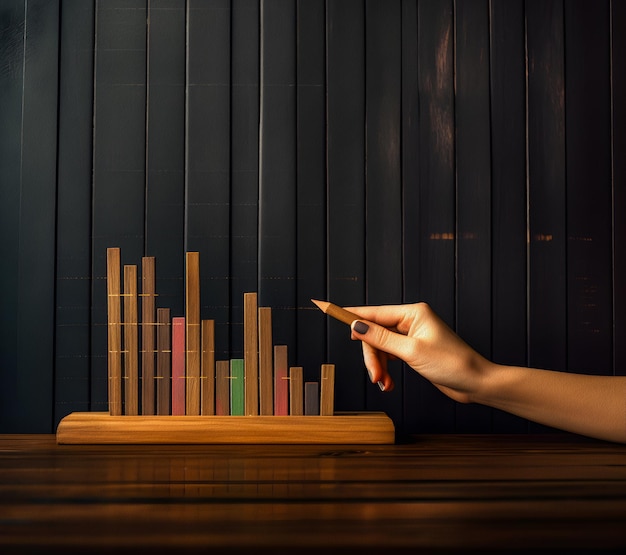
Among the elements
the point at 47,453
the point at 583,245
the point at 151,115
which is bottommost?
the point at 47,453

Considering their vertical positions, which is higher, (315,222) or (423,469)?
(315,222)

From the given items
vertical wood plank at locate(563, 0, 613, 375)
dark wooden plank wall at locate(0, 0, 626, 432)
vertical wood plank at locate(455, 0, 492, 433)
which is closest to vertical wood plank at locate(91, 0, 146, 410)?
dark wooden plank wall at locate(0, 0, 626, 432)

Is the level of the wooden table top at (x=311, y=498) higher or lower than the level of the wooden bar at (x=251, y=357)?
lower

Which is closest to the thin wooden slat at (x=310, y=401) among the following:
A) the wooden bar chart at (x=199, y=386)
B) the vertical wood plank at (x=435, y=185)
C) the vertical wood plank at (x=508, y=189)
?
the wooden bar chart at (x=199, y=386)

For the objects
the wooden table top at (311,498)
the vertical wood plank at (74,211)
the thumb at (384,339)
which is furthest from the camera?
the vertical wood plank at (74,211)

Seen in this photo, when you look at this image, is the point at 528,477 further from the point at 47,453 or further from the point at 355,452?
the point at 47,453

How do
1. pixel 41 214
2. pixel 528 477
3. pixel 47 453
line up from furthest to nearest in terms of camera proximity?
1. pixel 41 214
2. pixel 47 453
3. pixel 528 477

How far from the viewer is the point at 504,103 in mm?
1011

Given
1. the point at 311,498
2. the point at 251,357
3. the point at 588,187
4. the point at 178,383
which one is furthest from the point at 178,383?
the point at 588,187

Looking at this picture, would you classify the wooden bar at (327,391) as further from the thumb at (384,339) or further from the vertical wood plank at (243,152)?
the vertical wood plank at (243,152)

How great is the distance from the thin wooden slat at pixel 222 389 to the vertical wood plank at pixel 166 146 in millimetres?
190

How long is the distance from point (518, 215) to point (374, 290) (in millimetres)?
262

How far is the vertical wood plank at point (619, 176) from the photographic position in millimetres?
994

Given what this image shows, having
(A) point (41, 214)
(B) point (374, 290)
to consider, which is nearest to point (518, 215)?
(B) point (374, 290)
